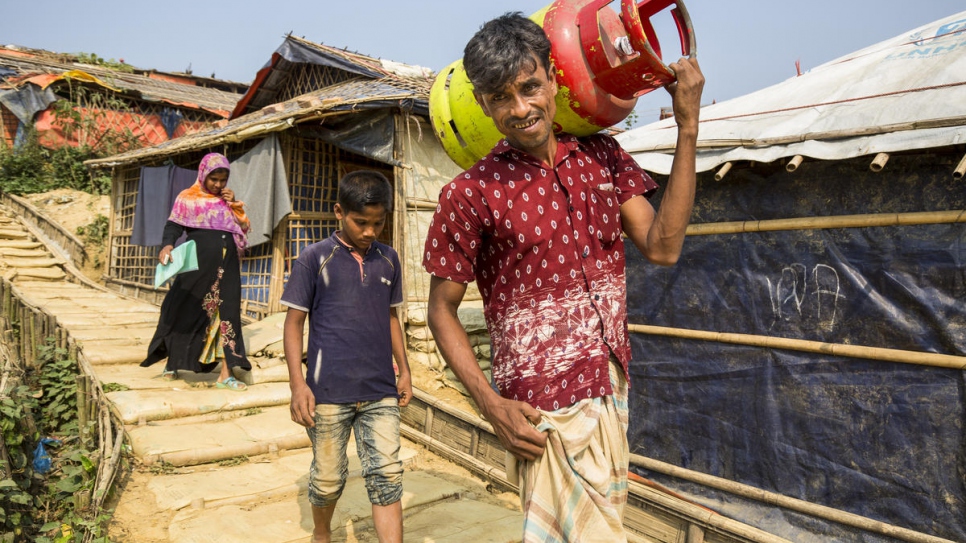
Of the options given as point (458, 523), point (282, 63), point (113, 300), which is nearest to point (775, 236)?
point (458, 523)

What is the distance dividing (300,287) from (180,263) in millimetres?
2838

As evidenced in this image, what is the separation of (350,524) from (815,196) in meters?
3.53

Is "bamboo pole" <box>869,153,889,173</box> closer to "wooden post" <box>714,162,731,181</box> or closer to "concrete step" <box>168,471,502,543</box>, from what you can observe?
"wooden post" <box>714,162,731,181</box>

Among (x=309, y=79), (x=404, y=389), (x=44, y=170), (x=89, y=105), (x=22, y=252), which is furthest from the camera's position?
(x=89, y=105)

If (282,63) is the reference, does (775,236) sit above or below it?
below

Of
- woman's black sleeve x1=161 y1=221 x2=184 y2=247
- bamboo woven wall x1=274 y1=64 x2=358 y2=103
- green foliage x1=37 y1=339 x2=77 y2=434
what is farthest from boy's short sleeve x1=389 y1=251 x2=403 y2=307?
bamboo woven wall x1=274 y1=64 x2=358 y2=103

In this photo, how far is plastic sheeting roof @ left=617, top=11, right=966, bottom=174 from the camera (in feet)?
12.1

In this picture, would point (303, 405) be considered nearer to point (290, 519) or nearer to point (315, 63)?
point (290, 519)

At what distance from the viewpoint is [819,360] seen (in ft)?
13.9

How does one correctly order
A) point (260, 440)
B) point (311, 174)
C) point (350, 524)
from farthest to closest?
point (311, 174)
point (260, 440)
point (350, 524)

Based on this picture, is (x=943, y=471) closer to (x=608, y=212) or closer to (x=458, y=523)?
(x=458, y=523)

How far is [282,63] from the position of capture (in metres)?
10.6

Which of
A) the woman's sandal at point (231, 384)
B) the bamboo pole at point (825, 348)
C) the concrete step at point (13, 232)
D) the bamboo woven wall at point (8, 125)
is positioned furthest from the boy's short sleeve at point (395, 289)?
the bamboo woven wall at point (8, 125)

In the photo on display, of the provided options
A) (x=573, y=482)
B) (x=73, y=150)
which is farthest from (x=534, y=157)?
(x=73, y=150)
